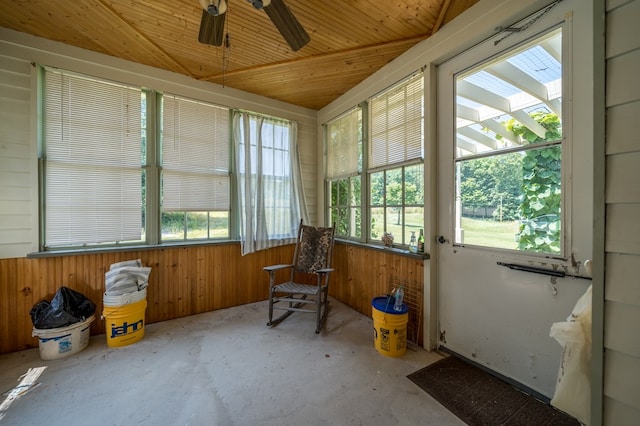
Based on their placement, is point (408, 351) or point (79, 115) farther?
point (79, 115)

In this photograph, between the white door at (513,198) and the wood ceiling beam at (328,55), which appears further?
the wood ceiling beam at (328,55)

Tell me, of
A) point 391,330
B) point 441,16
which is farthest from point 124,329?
point 441,16

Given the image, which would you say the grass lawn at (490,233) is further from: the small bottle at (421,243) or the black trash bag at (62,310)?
the black trash bag at (62,310)

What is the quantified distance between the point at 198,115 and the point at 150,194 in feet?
3.77

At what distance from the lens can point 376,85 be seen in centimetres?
286

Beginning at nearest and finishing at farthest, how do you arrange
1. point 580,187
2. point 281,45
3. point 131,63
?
point 580,187
point 281,45
point 131,63

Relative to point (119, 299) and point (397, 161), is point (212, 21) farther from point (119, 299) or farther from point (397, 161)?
point (119, 299)

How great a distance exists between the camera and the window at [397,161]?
2.40 meters

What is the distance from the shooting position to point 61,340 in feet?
6.86

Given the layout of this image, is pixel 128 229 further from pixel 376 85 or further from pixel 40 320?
pixel 376 85

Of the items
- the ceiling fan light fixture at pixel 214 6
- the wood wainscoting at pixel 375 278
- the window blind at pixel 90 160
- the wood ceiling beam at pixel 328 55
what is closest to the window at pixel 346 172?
the wood wainscoting at pixel 375 278

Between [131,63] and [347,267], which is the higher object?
[131,63]

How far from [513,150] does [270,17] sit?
1953mm

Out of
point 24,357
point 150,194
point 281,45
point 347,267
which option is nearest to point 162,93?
point 150,194
